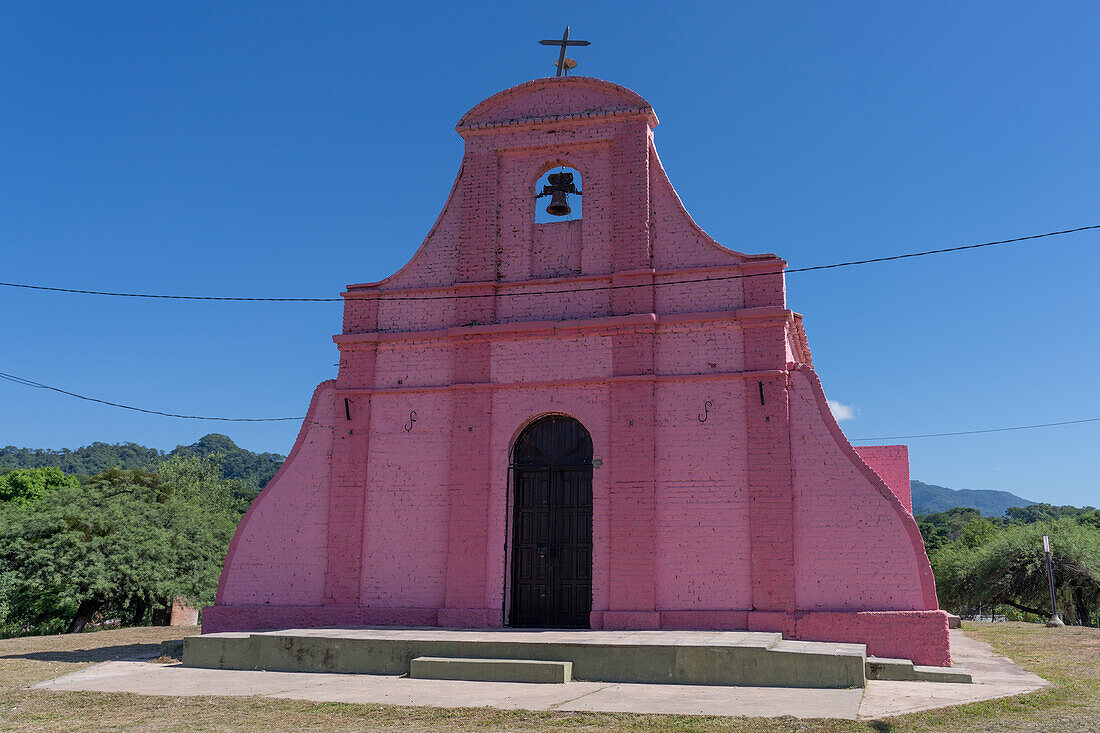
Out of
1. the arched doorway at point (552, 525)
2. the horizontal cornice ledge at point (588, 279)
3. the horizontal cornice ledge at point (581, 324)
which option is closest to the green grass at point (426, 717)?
the arched doorway at point (552, 525)

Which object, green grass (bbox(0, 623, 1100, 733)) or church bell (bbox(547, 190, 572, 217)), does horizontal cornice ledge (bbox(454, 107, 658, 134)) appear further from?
green grass (bbox(0, 623, 1100, 733))

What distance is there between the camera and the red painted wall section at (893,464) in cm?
1552

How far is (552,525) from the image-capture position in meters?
12.8

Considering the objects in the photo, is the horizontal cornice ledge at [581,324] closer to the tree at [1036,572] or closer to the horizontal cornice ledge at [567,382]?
the horizontal cornice ledge at [567,382]

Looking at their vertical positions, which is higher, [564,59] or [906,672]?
[564,59]

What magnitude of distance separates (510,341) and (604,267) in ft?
6.31

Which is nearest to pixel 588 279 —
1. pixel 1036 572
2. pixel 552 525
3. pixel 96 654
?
pixel 552 525

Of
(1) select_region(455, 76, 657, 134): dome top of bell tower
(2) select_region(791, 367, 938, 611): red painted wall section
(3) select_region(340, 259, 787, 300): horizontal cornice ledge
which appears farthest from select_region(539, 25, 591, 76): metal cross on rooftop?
(2) select_region(791, 367, 938, 611): red painted wall section

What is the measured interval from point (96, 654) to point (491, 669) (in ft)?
24.1

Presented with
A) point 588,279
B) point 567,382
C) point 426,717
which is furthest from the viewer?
point 588,279

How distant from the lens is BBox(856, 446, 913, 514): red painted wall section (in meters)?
15.5

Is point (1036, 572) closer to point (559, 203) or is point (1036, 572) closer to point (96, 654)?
point (559, 203)

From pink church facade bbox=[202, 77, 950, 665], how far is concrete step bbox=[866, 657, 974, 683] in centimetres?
89

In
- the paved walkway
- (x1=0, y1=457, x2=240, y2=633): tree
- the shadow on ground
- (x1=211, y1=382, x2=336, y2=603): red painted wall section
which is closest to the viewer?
the paved walkway
